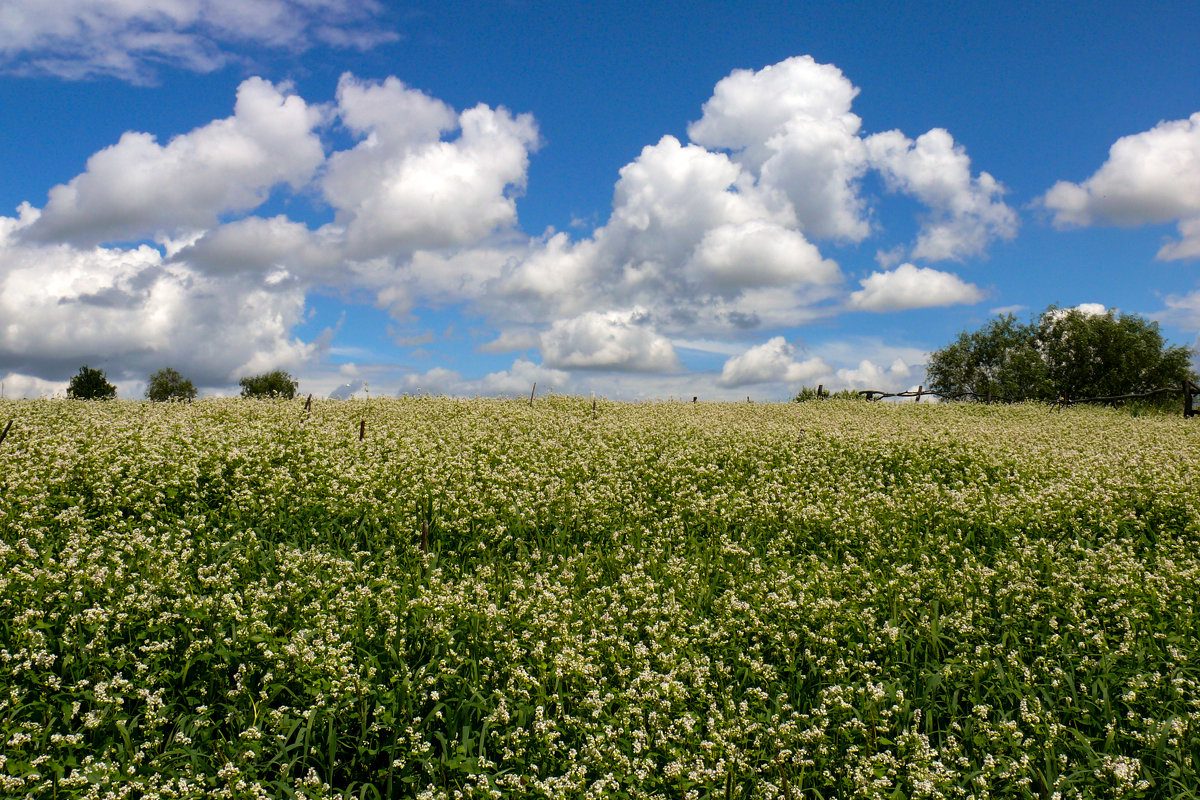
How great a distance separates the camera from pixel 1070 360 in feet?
204

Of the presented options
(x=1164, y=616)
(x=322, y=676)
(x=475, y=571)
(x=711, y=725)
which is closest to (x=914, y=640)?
(x=1164, y=616)

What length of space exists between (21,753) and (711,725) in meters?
5.80

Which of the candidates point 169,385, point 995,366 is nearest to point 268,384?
point 169,385

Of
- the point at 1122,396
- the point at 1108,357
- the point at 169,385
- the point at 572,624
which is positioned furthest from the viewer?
the point at 169,385

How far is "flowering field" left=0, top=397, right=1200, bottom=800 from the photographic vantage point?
20.6ft

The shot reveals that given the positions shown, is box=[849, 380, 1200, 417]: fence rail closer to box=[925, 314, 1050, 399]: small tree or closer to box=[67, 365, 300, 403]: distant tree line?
box=[925, 314, 1050, 399]: small tree

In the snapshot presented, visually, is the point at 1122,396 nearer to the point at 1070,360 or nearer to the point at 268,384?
the point at 1070,360

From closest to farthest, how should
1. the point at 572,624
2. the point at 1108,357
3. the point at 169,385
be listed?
the point at 572,624
the point at 1108,357
the point at 169,385

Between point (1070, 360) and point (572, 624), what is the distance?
68137mm

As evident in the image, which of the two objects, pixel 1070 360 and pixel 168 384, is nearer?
pixel 1070 360

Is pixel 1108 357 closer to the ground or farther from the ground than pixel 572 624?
farther from the ground

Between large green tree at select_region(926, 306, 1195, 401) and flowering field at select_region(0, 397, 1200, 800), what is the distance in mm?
51014

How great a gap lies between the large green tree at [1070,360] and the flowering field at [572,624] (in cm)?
5101

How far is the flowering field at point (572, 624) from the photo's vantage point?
6281 millimetres
